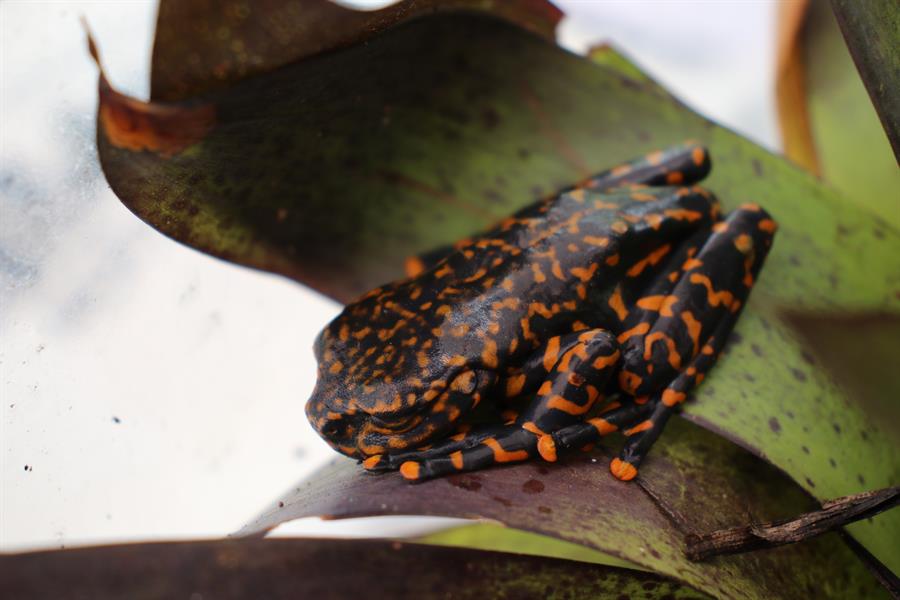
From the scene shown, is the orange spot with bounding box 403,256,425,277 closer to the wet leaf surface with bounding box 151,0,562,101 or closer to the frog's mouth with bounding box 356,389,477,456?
the frog's mouth with bounding box 356,389,477,456

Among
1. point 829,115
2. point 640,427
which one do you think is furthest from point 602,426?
point 829,115

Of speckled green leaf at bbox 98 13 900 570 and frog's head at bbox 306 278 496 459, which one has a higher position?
speckled green leaf at bbox 98 13 900 570

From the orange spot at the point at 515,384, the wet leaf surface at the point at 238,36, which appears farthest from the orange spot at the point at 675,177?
the wet leaf surface at the point at 238,36

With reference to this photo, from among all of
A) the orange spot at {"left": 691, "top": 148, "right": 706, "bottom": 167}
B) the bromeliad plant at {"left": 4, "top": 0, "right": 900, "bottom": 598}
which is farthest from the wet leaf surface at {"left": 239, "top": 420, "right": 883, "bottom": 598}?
the orange spot at {"left": 691, "top": 148, "right": 706, "bottom": 167}

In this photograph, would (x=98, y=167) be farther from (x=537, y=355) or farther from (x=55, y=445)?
(x=537, y=355)

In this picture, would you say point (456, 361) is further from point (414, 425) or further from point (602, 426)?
point (602, 426)

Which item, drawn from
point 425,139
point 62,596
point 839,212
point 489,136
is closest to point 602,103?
point 489,136

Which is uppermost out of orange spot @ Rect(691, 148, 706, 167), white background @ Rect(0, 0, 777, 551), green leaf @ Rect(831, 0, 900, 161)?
green leaf @ Rect(831, 0, 900, 161)

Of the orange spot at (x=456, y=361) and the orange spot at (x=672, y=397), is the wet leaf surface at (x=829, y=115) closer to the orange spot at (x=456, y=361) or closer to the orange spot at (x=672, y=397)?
the orange spot at (x=672, y=397)
